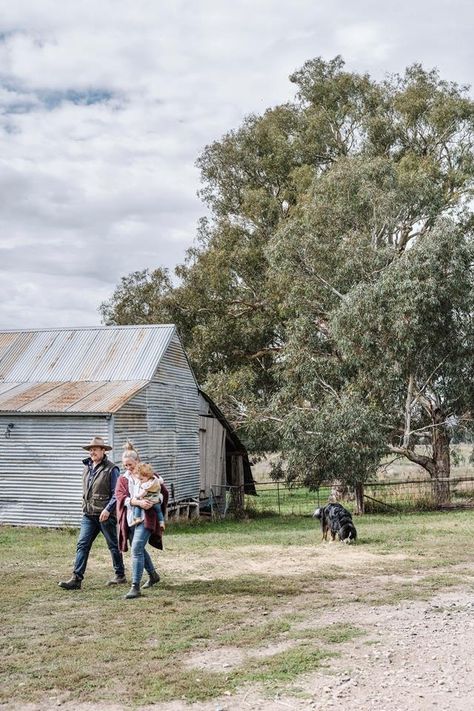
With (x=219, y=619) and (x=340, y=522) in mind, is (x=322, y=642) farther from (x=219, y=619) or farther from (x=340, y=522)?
(x=340, y=522)

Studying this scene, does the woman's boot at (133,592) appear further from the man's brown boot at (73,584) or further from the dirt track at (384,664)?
the dirt track at (384,664)

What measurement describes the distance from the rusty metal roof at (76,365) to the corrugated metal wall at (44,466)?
47cm

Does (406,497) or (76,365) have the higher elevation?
(76,365)

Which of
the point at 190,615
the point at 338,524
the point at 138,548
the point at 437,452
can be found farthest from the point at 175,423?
the point at 190,615

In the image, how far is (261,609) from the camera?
8.77 m

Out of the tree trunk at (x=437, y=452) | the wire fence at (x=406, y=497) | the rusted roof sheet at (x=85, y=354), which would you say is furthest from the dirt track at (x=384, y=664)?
the tree trunk at (x=437, y=452)

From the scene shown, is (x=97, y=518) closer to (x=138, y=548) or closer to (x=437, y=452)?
(x=138, y=548)

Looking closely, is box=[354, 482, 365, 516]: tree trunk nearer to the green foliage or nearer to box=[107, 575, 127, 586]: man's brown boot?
the green foliage

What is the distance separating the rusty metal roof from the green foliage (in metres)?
7.01

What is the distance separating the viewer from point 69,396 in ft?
66.8

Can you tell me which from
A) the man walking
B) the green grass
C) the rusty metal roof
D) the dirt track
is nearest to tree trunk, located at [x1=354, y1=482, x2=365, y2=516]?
the rusty metal roof

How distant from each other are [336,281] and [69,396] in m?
12.7

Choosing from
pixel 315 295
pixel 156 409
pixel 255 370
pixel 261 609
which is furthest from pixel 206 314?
pixel 261 609

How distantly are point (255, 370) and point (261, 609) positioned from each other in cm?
2767
